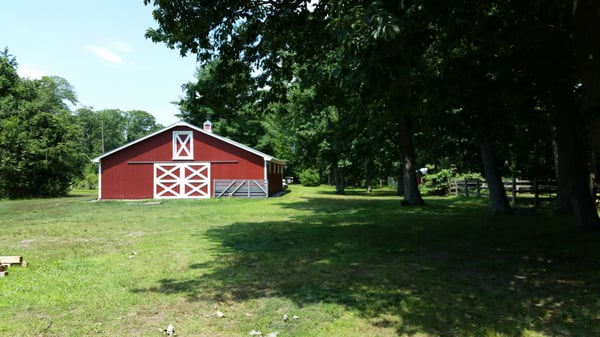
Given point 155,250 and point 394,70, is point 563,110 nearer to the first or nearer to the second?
point 394,70

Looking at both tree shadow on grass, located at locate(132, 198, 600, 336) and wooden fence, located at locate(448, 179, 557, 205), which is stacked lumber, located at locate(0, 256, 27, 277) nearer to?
tree shadow on grass, located at locate(132, 198, 600, 336)

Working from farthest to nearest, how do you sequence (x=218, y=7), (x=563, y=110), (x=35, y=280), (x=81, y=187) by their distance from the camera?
(x=81, y=187)
(x=563, y=110)
(x=218, y=7)
(x=35, y=280)

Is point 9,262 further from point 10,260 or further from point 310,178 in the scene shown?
point 310,178

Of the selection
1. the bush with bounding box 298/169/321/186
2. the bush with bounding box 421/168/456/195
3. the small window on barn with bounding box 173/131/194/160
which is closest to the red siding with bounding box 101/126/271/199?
the small window on barn with bounding box 173/131/194/160

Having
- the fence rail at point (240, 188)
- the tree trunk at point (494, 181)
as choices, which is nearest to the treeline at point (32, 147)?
the fence rail at point (240, 188)

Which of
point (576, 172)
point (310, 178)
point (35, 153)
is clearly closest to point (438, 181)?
point (576, 172)

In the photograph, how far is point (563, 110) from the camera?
8836mm

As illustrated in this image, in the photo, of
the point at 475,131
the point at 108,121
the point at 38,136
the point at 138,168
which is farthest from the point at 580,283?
the point at 108,121

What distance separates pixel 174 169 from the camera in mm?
27469

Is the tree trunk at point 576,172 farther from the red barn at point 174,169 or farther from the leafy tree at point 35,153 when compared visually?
→ the leafy tree at point 35,153

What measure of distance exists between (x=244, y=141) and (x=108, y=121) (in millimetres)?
60464

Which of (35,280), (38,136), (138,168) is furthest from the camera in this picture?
(38,136)

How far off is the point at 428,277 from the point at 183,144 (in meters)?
23.7

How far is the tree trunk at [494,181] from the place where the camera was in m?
13.8
